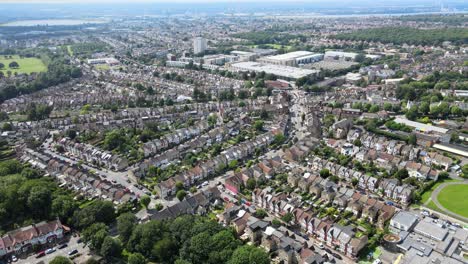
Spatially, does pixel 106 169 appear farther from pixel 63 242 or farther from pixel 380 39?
pixel 380 39

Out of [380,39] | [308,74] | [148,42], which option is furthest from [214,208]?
[148,42]

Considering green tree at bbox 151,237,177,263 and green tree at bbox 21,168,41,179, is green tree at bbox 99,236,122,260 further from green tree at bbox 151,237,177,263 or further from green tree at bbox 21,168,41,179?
green tree at bbox 21,168,41,179

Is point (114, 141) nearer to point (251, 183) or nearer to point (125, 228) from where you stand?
point (251, 183)

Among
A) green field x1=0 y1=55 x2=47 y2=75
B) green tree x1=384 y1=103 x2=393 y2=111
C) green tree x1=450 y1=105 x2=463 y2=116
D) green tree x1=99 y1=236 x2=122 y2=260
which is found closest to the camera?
green tree x1=99 y1=236 x2=122 y2=260

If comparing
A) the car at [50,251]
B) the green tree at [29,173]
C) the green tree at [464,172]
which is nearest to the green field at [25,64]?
the green tree at [29,173]

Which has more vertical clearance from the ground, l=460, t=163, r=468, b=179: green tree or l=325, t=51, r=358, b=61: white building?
l=325, t=51, r=358, b=61: white building

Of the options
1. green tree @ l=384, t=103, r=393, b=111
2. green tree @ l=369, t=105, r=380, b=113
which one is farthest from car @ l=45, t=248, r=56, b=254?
green tree @ l=384, t=103, r=393, b=111
